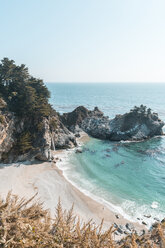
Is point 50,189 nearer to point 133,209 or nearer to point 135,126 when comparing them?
point 133,209

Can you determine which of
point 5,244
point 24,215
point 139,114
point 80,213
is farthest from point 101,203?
point 139,114

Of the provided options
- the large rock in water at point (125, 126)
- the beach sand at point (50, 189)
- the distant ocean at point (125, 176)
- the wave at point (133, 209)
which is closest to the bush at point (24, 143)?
the beach sand at point (50, 189)

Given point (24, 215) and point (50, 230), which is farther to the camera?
point (24, 215)

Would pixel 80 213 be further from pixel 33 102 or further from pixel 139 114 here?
pixel 139 114

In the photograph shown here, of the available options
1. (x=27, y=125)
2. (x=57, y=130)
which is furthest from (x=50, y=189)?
(x=57, y=130)

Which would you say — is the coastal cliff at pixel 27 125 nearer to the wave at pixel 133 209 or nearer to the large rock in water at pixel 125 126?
the large rock in water at pixel 125 126

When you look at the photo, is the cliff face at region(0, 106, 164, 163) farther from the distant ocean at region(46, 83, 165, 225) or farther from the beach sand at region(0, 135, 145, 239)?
the distant ocean at region(46, 83, 165, 225)

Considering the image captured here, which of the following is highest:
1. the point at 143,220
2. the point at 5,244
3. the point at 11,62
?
the point at 11,62
